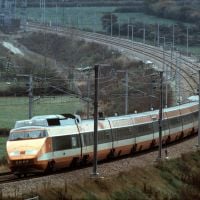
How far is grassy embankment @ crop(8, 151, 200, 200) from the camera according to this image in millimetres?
35156

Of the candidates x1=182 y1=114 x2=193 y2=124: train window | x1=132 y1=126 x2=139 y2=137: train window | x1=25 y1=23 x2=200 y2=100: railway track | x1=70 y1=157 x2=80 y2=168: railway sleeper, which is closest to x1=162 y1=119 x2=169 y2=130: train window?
x1=182 y1=114 x2=193 y2=124: train window

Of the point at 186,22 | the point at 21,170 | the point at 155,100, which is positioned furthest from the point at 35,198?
the point at 186,22

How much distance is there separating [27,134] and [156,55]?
86.4 metres

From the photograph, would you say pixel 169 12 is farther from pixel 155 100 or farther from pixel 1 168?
pixel 1 168

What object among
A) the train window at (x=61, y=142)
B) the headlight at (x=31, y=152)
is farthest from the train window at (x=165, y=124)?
the headlight at (x=31, y=152)

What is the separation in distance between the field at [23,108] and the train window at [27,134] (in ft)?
114

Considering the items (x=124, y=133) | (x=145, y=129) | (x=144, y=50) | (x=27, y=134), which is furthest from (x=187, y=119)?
(x=144, y=50)

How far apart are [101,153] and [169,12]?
437 feet

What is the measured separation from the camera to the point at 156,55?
126m

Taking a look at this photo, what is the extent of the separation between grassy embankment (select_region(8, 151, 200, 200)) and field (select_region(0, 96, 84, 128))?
99.6 feet

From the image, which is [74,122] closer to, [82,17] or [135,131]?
[135,131]

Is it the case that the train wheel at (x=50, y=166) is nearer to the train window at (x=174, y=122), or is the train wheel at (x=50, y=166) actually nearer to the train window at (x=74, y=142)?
the train window at (x=74, y=142)

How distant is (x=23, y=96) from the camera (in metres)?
86.4

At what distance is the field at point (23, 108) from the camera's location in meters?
80.2
